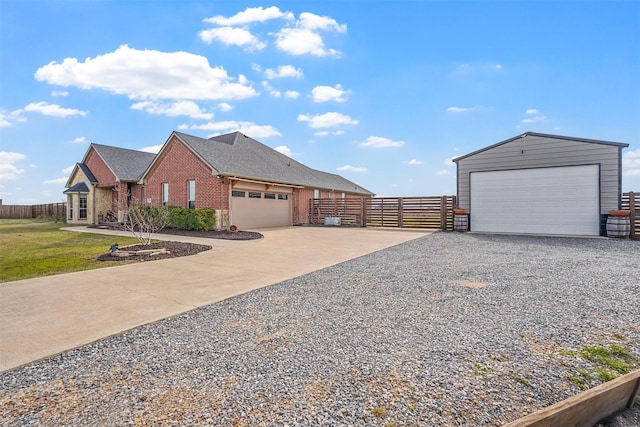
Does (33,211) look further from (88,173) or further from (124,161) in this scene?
(124,161)

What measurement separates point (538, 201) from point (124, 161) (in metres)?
25.6

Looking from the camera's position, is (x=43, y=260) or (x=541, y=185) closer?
(x=43, y=260)

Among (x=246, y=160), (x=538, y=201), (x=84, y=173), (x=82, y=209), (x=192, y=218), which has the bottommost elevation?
(x=192, y=218)

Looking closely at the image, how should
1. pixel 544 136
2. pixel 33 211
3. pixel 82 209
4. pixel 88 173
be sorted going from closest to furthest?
pixel 544 136 < pixel 82 209 < pixel 88 173 < pixel 33 211

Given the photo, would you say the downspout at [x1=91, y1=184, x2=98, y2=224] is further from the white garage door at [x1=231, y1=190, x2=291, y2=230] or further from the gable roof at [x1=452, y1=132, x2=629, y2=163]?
the gable roof at [x1=452, y1=132, x2=629, y2=163]

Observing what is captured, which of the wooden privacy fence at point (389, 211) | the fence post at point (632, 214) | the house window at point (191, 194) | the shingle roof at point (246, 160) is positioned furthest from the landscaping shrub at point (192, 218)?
the fence post at point (632, 214)

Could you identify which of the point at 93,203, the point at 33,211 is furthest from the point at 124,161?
the point at 33,211

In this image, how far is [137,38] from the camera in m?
10.5

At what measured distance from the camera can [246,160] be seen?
18984 mm

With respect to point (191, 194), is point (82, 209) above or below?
below

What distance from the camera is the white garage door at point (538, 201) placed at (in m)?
12.4

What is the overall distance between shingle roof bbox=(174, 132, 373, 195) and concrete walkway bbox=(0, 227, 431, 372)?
339 inches

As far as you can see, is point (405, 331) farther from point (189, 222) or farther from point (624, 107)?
point (189, 222)

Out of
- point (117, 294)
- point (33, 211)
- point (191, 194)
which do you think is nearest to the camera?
point (117, 294)
